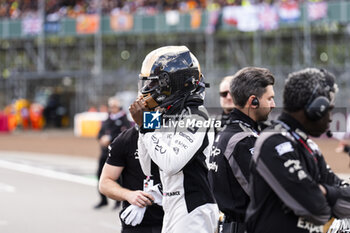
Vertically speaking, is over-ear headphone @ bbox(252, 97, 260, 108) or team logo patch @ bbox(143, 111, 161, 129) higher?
over-ear headphone @ bbox(252, 97, 260, 108)

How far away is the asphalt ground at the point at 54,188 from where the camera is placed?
32.1 feet

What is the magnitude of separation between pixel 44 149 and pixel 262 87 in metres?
21.4

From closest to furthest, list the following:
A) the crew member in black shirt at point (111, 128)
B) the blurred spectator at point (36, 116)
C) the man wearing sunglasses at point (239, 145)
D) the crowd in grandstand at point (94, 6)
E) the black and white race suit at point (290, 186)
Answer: the black and white race suit at point (290, 186), the man wearing sunglasses at point (239, 145), the crew member in black shirt at point (111, 128), the crowd in grandstand at point (94, 6), the blurred spectator at point (36, 116)

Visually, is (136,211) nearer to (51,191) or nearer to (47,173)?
(51,191)

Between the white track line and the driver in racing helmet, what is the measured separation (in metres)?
11.0

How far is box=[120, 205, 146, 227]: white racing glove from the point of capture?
407cm

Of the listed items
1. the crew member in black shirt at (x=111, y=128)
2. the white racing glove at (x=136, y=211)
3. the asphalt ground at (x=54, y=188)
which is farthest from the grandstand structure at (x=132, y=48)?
the white racing glove at (x=136, y=211)

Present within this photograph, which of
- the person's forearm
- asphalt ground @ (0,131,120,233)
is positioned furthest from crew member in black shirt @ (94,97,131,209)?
the person's forearm

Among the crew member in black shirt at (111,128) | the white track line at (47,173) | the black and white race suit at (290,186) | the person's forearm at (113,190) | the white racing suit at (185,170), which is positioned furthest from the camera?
the white track line at (47,173)

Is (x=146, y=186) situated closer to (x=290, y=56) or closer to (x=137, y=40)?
(x=290, y=56)

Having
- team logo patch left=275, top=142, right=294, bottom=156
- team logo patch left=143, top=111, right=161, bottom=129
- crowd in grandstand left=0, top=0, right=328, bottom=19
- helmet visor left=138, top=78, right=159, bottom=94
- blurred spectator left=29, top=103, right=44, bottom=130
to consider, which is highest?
crowd in grandstand left=0, top=0, right=328, bottom=19

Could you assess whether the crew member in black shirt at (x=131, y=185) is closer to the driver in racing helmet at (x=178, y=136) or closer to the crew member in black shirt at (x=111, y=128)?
the driver in racing helmet at (x=178, y=136)

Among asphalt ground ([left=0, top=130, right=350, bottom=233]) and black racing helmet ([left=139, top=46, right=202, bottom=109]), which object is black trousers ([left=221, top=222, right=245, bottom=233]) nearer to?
black racing helmet ([left=139, top=46, right=202, bottom=109])

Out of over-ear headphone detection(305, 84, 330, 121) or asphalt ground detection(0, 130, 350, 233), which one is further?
asphalt ground detection(0, 130, 350, 233)
